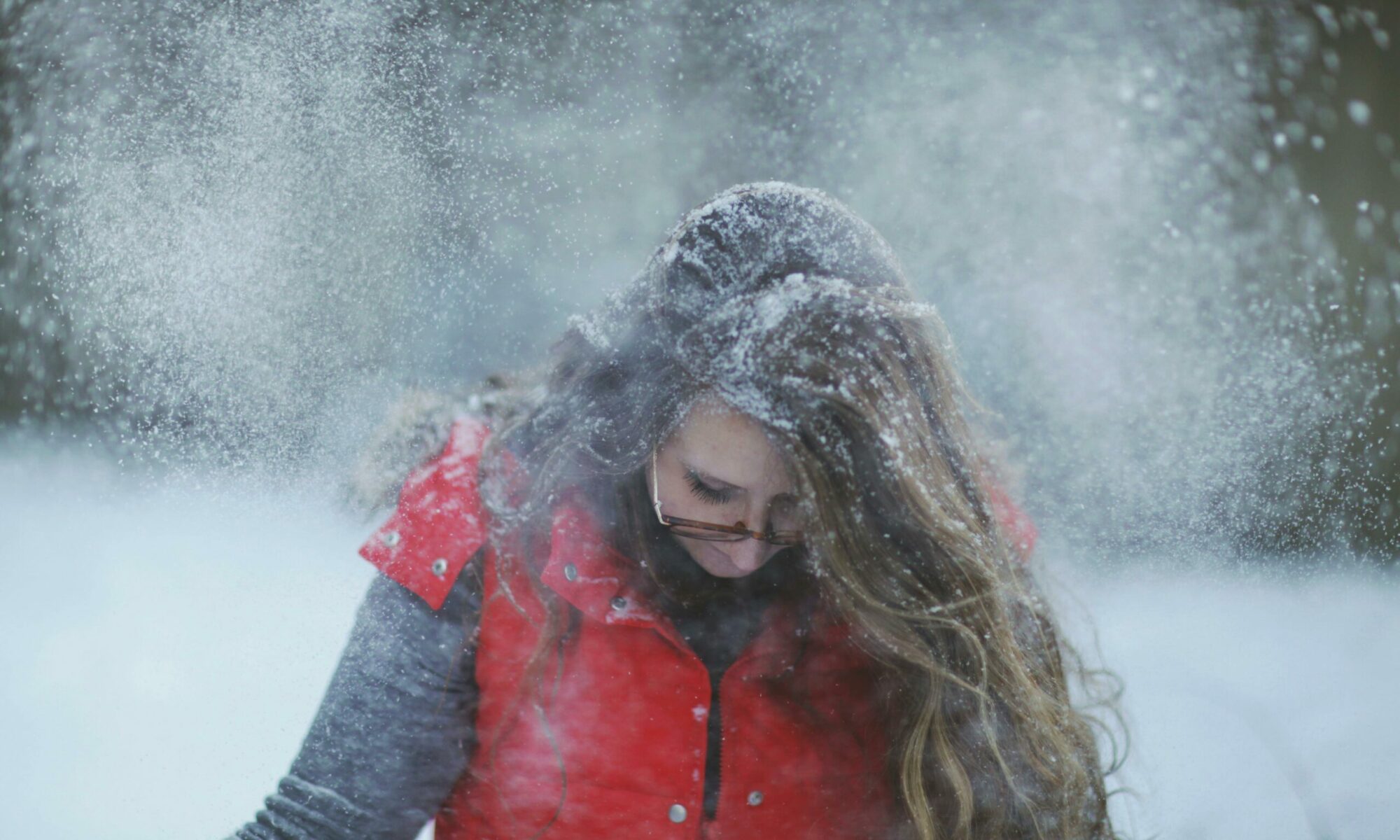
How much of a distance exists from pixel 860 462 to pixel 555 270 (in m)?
0.37

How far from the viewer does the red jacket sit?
2.79ft

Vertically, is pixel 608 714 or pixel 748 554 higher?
pixel 748 554

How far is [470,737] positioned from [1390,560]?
3.71 feet

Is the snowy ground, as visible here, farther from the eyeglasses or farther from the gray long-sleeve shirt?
the eyeglasses

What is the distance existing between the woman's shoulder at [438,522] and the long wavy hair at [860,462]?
0.07 ft

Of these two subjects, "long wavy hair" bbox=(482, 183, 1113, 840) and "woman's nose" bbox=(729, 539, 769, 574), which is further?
"woman's nose" bbox=(729, 539, 769, 574)

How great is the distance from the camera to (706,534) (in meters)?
0.84

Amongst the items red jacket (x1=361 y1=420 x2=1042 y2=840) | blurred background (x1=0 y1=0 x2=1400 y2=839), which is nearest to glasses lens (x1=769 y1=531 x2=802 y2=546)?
red jacket (x1=361 y1=420 x2=1042 y2=840)

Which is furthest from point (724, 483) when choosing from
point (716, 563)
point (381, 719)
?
point (381, 719)

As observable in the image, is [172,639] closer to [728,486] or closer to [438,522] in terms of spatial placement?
[438,522]

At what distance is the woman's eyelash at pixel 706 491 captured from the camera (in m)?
0.81

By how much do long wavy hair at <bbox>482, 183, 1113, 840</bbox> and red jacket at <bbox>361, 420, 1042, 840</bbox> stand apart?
0.10ft

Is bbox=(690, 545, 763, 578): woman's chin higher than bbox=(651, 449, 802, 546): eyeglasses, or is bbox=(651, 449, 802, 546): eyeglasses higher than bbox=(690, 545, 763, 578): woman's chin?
bbox=(651, 449, 802, 546): eyeglasses

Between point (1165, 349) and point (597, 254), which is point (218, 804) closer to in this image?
point (597, 254)
